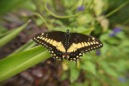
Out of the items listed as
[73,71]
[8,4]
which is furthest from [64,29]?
[8,4]

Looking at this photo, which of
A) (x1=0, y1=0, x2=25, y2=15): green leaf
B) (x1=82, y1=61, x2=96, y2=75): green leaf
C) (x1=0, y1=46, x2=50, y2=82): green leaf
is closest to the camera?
(x1=0, y1=46, x2=50, y2=82): green leaf

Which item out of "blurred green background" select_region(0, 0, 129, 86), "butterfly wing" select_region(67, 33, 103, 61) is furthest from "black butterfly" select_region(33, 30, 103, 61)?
"blurred green background" select_region(0, 0, 129, 86)

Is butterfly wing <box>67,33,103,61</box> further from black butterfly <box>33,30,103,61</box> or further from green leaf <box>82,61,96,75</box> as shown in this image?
green leaf <box>82,61,96,75</box>

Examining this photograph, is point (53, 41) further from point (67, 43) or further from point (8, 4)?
point (8, 4)

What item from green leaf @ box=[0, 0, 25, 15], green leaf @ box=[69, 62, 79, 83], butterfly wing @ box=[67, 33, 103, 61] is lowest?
green leaf @ box=[69, 62, 79, 83]

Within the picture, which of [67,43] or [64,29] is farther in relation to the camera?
[64,29]

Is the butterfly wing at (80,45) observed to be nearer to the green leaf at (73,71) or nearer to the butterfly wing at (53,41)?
the butterfly wing at (53,41)
